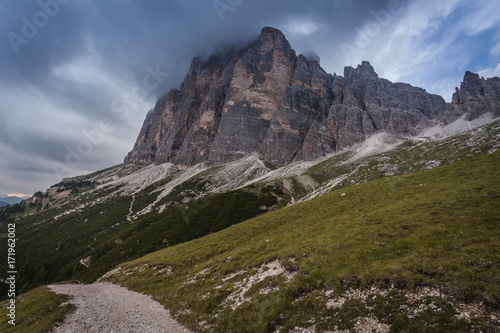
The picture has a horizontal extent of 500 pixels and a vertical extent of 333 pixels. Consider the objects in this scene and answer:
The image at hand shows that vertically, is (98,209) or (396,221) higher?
(98,209)

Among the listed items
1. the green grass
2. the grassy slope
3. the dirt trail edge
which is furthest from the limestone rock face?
the green grass

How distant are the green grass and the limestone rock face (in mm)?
230662

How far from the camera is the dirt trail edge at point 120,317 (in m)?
17.4

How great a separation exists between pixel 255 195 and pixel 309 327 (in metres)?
70.3

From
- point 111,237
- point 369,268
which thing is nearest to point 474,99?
point 369,268

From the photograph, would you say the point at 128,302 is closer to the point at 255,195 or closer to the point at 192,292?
the point at 192,292

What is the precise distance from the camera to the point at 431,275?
488 inches

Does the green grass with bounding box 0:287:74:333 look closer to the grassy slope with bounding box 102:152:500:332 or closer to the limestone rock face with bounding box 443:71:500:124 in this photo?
the grassy slope with bounding box 102:152:500:332

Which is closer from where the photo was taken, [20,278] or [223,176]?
[20,278]

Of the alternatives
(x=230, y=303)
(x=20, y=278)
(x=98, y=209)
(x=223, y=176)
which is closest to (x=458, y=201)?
(x=230, y=303)

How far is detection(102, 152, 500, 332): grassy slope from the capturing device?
11117mm

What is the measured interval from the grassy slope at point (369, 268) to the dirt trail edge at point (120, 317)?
128 cm

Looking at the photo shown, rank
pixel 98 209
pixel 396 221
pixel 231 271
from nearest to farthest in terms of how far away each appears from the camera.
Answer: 1. pixel 396 221
2. pixel 231 271
3. pixel 98 209

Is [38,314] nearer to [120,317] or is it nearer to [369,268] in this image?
[120,317]
